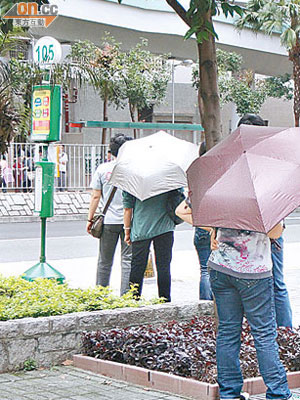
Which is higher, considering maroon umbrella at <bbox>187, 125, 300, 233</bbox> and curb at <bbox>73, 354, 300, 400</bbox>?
maroon umbrella at <bbox>187, 125, 300, 233</bbox>

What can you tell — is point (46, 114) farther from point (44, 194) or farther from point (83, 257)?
point (83, 257)

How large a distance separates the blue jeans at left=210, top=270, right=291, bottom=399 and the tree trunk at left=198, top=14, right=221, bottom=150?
1740 mm

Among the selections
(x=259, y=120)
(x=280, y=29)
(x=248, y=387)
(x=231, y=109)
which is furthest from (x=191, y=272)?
(x=231, y=109)

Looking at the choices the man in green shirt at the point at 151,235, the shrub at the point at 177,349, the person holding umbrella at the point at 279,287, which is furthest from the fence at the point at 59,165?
the shrub at the point at 177,349

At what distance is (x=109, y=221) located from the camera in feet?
28.4

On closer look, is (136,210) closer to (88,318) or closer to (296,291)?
(88,318)

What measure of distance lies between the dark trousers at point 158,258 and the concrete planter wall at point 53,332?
41.0 inches

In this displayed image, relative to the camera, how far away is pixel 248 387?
5418 millimetres

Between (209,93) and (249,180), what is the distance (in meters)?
1.82

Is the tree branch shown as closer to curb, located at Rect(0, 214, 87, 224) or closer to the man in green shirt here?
the man in green shirt

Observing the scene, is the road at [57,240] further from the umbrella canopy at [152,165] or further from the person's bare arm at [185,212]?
the person's bare arm at [185,212]

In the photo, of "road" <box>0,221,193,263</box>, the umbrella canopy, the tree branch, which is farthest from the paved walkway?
"road" <box>0,221,193,263</box>

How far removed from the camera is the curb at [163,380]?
5.30m

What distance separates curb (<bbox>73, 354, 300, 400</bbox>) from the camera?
530 cm
